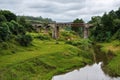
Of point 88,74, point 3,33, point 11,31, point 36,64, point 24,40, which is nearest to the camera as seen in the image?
point 36,64

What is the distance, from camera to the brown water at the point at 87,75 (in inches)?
2312

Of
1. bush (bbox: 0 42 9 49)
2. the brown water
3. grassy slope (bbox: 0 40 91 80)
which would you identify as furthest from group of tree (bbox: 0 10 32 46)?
the brown water

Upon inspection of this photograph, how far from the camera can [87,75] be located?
61.8m

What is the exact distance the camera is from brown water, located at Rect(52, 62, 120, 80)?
5873cm

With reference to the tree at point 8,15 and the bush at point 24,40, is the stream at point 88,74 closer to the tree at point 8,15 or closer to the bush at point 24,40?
the bush at point 24,40

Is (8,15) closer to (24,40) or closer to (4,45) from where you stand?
(24,40)

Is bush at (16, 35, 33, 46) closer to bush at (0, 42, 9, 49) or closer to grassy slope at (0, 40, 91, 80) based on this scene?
grassy slope at (0, 40, 91, 80)

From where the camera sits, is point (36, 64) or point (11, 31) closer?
point (36, 64)

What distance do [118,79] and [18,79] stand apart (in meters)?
18.7

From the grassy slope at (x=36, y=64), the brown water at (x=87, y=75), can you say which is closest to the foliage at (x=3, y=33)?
the grassy slope at (x=36, y=64)

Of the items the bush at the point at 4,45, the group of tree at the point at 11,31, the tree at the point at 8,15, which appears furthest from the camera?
the tree at the point at 8,15

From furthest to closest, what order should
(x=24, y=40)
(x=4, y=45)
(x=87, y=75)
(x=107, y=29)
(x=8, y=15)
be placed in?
1. (x=107, y=29)
2. (x=8, y=15)
3. (x=24, y=40)
4. (x=4, y=45)
5. (x=87, y=75)

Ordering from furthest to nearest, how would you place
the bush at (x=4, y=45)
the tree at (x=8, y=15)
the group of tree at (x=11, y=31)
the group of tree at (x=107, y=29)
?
1. the group of tree at (x=107, y=29)
2. the tree at (x=8, y=15)
3. the group of tree at (x=11, y=31)
4. the bush at (x=4, y=45)

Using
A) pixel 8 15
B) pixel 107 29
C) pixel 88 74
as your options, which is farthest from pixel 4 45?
pixel 107 29
